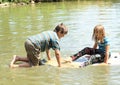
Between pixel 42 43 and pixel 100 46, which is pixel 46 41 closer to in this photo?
pixel 42 43

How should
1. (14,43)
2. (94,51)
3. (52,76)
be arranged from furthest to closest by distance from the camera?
(14,43)
(94,51)
(52,76)

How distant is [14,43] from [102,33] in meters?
5.14

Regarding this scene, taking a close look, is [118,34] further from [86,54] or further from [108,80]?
[108,80]

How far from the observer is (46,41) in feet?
32.1

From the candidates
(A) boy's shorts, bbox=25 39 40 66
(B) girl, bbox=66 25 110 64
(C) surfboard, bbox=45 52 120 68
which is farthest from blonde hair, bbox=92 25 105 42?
(A) boy's shorts, bbox=25 39 40 66

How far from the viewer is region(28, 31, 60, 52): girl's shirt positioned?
9703 millimetres

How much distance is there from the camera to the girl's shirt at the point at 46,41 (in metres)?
9.70

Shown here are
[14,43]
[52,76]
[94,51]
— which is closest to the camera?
[52,76]

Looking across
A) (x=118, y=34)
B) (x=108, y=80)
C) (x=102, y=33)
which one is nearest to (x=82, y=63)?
(x=102, y=33)

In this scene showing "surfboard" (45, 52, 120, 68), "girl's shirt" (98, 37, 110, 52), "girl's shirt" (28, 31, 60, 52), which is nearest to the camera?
"girl's shirt" (28, 31, 60, 52)

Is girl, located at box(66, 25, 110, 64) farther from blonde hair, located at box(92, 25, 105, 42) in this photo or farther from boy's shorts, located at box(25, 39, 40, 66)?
boy's shorts, located at box(25, 39, 40, 66)

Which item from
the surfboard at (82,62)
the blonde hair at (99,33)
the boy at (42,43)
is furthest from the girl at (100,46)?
the boy at (42,43)

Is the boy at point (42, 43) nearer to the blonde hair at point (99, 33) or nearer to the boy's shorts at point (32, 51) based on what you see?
the boy's shorts at point (32, 51)

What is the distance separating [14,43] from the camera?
14508 mm
